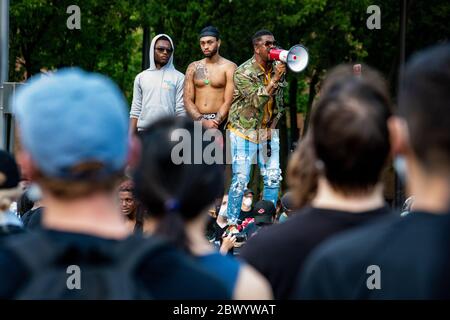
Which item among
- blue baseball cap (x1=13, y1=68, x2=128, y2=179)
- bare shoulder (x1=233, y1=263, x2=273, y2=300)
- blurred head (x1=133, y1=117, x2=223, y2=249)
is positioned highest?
blue baseball cap (x1=13, y1=68, x2=128, y2=179)

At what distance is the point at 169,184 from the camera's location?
3066mm

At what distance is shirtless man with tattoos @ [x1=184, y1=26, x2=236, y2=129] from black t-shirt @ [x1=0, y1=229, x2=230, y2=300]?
927 centimetres

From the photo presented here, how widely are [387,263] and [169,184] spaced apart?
2.33 ft

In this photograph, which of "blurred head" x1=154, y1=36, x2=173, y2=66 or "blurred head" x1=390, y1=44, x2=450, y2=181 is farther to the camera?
"blurred head" x1=154, y1=36, x2=173, y2=66

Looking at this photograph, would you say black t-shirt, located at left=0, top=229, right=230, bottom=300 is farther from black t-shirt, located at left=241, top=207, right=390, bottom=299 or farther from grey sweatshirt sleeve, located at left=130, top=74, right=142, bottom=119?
grey sweatshirt sleeve, located at left=130, top=74, right=142, bottom=119

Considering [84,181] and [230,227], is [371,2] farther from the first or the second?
[84,181]

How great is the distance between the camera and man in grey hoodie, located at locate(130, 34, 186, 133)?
12320mm

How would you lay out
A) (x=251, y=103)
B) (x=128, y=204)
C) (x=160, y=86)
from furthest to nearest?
(x=160, y=86)
(x=251, y=103)
(x=128, y=204)

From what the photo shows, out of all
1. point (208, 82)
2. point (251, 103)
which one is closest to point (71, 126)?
point (251, 103)

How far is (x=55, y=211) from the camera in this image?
8.83 feet

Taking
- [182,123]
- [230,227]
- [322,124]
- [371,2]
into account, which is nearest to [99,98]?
[182,123]

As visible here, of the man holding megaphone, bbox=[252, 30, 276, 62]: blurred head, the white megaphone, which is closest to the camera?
the white megaphone

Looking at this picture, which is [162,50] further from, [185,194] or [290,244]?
[185,194]

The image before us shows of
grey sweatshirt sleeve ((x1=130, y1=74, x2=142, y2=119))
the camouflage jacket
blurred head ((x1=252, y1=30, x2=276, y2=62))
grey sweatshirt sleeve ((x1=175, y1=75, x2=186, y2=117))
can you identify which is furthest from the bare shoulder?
grey sweatshirt sleeve ((x1=130, y1=74, x2=142, y2=119))
